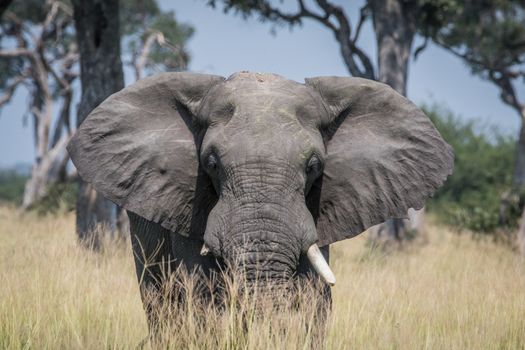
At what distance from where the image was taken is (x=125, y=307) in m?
5.47

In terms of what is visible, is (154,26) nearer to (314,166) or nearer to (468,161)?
(468,161)

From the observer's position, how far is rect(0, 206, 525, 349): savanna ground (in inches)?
171

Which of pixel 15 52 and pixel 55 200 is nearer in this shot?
pixel 55 200

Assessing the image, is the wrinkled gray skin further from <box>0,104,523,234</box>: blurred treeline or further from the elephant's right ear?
<box>0,104,523,234</box>: blurred treeline

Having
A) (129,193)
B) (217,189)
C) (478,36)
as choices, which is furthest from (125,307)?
(478,36)

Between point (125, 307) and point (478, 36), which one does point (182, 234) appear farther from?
point (478, 36)

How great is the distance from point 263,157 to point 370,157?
36.2 inches

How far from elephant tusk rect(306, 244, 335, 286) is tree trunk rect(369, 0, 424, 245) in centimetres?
970

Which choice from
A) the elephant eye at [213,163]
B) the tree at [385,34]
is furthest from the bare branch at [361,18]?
the elephant eye at [213,163]

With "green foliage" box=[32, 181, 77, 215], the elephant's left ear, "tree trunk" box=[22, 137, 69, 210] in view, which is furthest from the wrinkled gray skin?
"tree trunk" box=[22, 137, 69, 210]

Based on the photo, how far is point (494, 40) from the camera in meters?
18.9

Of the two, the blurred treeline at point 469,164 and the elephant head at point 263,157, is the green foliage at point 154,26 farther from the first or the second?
the elephant head at point 263,157

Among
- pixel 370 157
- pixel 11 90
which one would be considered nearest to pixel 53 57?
pixel 11 90

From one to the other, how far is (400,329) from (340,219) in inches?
33.2
